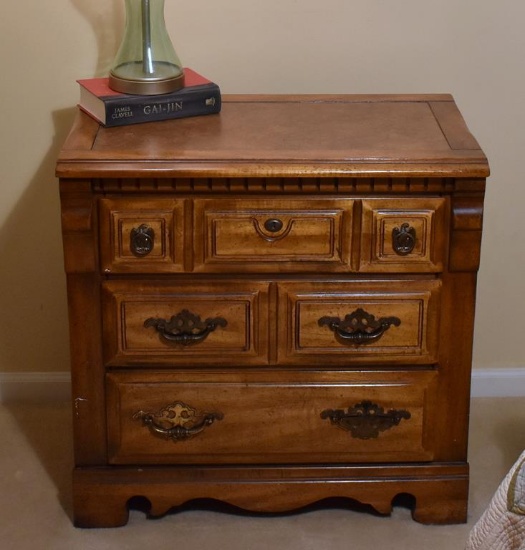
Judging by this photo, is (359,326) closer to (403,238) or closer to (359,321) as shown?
(359,321)

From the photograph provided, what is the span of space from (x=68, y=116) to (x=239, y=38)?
0.40 metres

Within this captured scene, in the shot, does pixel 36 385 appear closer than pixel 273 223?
No

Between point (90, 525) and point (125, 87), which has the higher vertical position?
point (125, 87)

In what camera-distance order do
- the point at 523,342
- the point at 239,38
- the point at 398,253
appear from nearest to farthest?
the point at 398,253, the point at 239,38, the point at 523,342

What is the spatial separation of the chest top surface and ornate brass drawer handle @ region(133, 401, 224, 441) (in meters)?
0.46

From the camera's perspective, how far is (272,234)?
202 cm

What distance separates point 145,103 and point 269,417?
2.07ft

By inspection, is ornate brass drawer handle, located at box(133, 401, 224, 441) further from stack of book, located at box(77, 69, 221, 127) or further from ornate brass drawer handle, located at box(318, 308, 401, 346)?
stack of book, located at box(77, 69, 221, 127)

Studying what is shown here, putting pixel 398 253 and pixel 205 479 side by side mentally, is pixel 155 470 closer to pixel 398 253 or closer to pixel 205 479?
pixel 205 479

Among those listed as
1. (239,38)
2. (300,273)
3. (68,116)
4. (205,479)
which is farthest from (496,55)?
(205,479)

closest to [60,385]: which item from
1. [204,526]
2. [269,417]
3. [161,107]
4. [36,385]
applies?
[36,385]

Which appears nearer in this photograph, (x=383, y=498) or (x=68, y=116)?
(x=383, y=498)

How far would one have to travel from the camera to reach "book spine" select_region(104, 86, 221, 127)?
83.6 inches

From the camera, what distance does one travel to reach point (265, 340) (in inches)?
82.7
